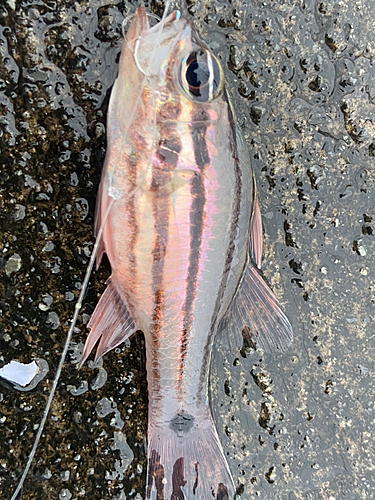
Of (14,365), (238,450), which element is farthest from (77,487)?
(238,450)

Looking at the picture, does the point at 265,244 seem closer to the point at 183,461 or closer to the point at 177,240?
the point at 177,240

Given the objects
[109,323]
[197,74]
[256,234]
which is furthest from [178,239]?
[197,74]

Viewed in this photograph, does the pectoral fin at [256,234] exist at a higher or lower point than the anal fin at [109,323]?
higher

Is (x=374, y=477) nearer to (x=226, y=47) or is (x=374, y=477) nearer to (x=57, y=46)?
(x=226, y=47)

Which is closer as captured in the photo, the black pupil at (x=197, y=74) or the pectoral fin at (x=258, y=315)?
the black pupil at (x=197, y=74)

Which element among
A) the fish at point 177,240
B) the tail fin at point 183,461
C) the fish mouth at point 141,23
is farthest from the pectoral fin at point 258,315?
the fish mouth at point 141,23

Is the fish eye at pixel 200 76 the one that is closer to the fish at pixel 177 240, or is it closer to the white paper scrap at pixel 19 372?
the fish at pixel 177 240

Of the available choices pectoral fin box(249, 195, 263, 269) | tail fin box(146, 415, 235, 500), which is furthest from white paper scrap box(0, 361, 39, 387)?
pectoral fin box(249, 195, 263, 269)

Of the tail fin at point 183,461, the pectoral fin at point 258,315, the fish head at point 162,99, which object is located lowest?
the tail fin at point 183,461
